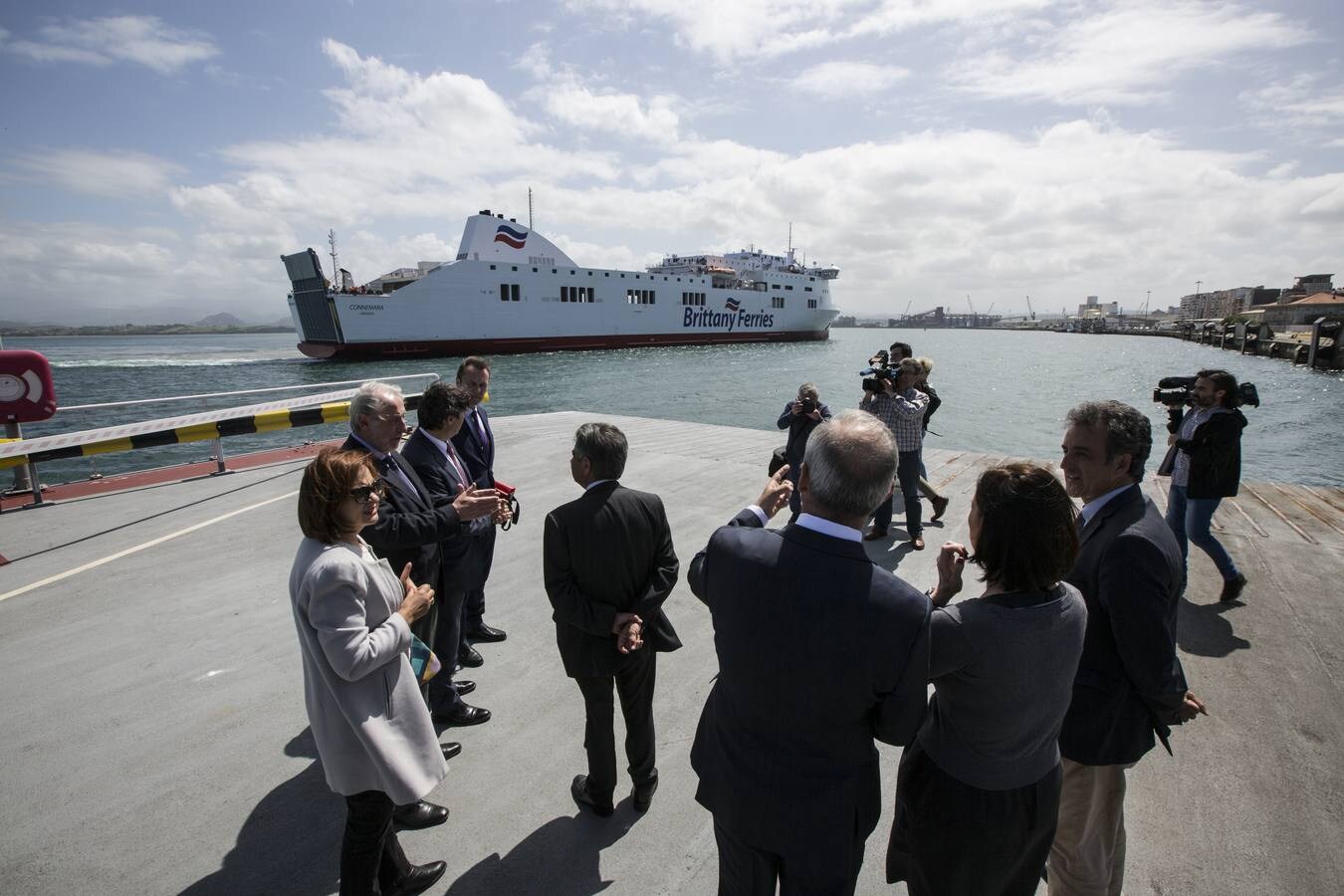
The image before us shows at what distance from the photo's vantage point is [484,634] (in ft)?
11.6

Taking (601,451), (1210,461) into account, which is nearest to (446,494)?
(601,451)

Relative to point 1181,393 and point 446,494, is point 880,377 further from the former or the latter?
point 446,494

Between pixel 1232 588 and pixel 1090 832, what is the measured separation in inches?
123

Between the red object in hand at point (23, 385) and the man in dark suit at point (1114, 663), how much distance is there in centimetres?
814

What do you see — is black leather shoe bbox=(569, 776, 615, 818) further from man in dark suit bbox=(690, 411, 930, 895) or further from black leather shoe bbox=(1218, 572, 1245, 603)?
black leather shoe bbox=(1218, 572, 1245, 603)

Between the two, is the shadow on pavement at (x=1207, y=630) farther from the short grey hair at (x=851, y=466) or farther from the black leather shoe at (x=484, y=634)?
the black leather shoe at (x=484, y=634)

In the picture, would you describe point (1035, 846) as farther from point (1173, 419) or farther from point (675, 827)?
point (1173, 419)

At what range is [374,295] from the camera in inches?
1486

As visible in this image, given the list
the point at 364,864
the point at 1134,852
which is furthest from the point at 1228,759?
the point at 364,864

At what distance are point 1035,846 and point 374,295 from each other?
42662mm

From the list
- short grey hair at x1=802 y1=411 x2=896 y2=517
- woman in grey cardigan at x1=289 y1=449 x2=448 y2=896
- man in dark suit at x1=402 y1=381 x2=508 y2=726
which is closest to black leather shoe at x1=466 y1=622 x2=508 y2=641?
man in dark suit at x1=402 y1=381 x2=508 y2=726

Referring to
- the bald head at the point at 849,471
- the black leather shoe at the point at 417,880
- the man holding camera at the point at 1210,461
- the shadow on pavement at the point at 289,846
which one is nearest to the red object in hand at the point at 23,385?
the shadow on pavement at the point at 289,846

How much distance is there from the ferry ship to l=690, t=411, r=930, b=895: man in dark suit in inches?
1633

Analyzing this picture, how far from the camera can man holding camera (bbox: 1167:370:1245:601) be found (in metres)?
3.85
